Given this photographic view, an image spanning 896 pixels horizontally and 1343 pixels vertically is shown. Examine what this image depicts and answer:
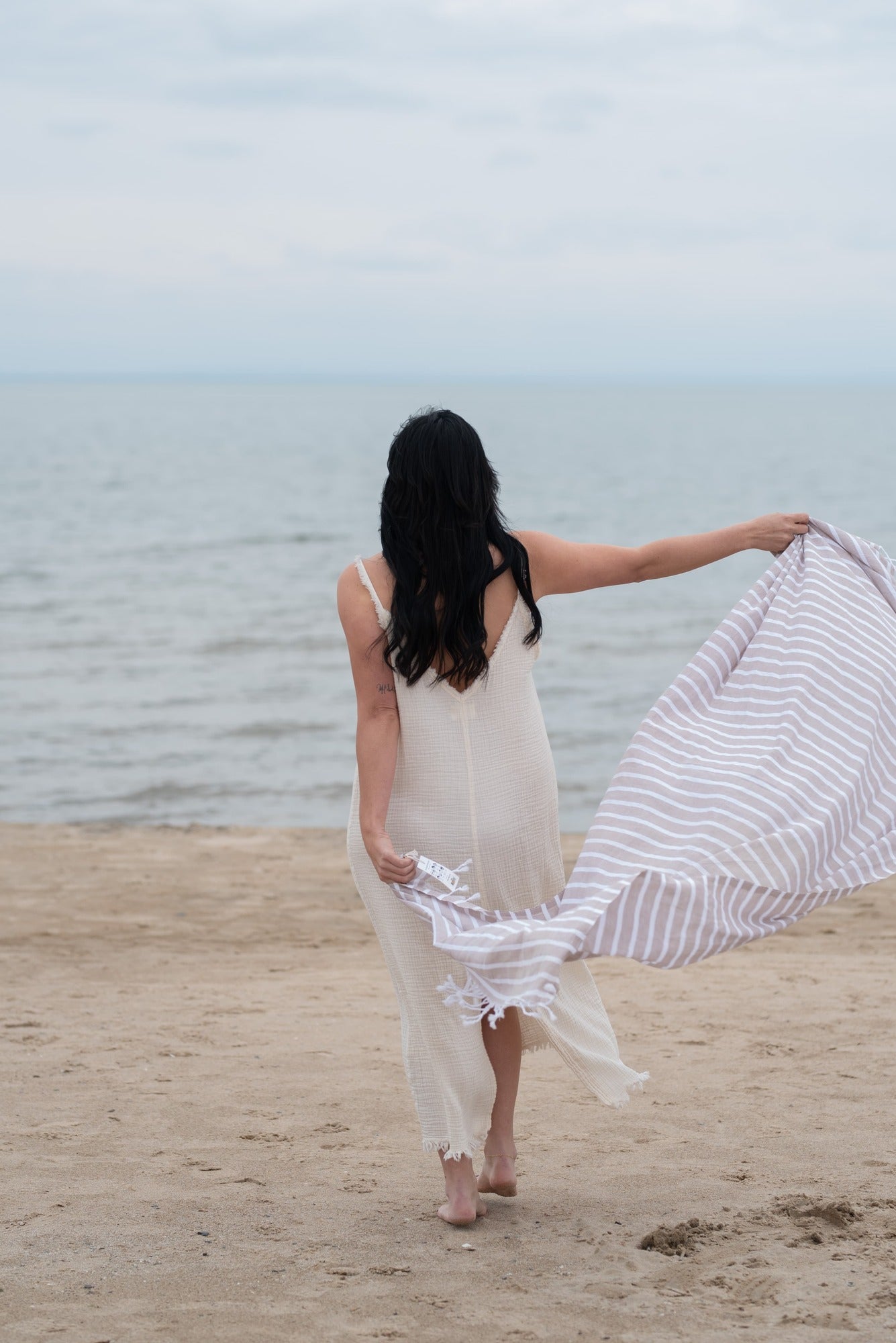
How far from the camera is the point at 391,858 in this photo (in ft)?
11.0

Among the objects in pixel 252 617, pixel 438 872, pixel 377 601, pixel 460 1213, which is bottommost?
pixel 252 617

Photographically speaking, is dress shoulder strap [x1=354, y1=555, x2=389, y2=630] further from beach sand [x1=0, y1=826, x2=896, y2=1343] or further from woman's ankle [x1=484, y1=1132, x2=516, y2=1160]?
beach sand [x1=0, y1=826, x2=896, y2=1343]

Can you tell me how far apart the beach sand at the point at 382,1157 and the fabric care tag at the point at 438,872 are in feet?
3.30

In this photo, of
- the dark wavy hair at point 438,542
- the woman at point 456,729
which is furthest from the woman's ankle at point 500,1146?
the dark wavy hair at point 438,542

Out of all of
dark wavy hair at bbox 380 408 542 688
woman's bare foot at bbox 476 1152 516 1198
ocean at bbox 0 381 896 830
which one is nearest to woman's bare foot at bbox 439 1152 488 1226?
woman's bare foot at bbox 476 1152 516 1198

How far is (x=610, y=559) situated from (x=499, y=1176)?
1.86 meters

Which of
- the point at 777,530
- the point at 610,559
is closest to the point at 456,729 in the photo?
the point at 610,559

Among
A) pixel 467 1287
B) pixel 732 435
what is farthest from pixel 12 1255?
pixel 732 435

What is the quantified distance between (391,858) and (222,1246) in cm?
120

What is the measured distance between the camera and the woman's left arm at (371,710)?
3.41 metres

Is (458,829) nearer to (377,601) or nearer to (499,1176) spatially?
(377,601)

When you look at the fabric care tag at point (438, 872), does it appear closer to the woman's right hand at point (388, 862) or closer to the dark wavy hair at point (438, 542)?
the woman's right hand at point (388, 862)

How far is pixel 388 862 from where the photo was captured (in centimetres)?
335

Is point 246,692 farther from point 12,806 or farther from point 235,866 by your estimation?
point 235,866
